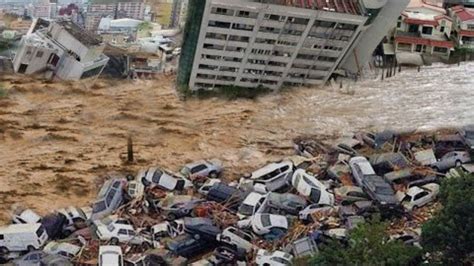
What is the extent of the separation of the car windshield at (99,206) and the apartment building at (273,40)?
5671 millimetres

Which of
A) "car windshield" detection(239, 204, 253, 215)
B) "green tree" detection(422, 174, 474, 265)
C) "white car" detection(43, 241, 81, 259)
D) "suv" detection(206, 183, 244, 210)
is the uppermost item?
"green tree" detection(422, 174, 474, 265)

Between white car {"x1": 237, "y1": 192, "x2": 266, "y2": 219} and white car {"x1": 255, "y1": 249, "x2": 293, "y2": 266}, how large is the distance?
1.11m

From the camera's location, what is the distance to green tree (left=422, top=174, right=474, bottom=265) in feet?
23.9

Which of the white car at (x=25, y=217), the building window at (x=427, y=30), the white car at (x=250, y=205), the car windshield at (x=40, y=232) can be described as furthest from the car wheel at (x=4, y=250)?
the building window at (x=427, y=30)

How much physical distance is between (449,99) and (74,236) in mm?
9592

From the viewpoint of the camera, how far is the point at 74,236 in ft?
31.3

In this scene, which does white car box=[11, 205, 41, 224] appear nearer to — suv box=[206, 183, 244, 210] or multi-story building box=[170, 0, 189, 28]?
suv box=[206, 183, 244, 210]

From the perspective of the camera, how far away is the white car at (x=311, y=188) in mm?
10117

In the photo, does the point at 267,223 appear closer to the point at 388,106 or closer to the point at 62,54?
the point at 388,106

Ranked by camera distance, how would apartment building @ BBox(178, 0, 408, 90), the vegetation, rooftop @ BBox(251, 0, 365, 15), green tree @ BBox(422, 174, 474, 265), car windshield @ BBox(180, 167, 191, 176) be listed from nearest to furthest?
1. green tree @ BBox(422, 174, 474, 265)
2. car windshield @ BBox(180, 167, 191, 176)
3. apartment building @ BBox(178, 0, 408, 90)
4. rooftop @ BBox(251, 0, 365, 15)
5. the vegetation

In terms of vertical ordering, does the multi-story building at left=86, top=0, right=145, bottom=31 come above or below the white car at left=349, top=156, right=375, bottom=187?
below

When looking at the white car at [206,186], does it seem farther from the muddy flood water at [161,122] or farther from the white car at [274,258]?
the white car at [274,258]

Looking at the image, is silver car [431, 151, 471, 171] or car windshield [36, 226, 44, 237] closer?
car windshield [36, 226, 44, 237]

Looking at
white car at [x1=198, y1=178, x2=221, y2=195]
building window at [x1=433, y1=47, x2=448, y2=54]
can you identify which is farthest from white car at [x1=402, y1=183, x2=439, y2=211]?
building window at [x1=433, y1=47, x2=448, y2=54]
